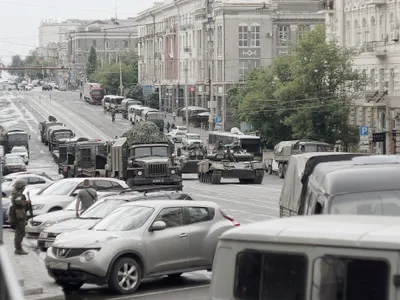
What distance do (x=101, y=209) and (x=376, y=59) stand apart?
51.4m

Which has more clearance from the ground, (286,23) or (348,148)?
(286,23)

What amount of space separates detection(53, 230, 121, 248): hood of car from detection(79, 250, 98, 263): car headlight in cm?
13

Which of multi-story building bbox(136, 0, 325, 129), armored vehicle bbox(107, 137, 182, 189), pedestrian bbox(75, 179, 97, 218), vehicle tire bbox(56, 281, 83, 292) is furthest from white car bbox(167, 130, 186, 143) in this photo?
vehicle tire bbox(56, 281, 83, 292)

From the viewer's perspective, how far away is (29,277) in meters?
19.3

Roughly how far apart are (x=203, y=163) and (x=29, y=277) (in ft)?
124

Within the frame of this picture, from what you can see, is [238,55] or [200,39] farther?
[200,39]

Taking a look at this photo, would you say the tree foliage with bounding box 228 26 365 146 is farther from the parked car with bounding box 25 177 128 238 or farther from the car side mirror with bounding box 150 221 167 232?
the car side mirror with bounding box 150 221 167 232

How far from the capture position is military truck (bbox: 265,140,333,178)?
62438 millimetres

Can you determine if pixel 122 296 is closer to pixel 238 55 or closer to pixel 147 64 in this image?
pixel 238 55

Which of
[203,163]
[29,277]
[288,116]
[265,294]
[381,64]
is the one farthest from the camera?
[288,116]

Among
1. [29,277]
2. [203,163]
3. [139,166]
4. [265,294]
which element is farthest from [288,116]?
[265,294]

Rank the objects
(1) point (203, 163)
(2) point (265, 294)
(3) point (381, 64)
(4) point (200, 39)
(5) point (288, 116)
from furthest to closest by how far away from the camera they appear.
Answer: (4) point (200, 39) < (5) point (288, 116) < (3) point (381, 64) < (1) point (203, 163) < (2) point (265, 294)

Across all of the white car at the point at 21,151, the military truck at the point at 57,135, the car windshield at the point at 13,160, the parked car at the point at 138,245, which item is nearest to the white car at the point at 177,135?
the military truck at the point at 57,135

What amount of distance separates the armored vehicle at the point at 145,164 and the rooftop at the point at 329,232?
35.1 meters
